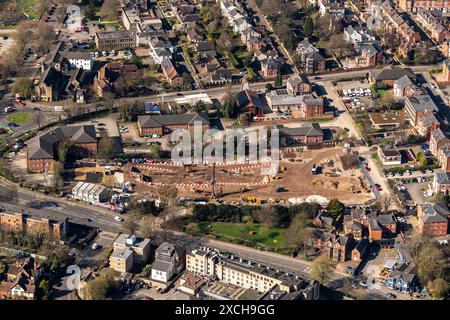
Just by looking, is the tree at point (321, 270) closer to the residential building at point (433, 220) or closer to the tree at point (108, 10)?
the residential building at point (433, 220)

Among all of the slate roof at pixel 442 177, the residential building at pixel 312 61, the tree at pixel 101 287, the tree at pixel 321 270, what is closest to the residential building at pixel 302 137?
the slate roof at pixel 442 177

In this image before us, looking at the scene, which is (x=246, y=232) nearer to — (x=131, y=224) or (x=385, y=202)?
(x=131, y=224)

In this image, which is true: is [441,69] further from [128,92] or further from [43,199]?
[43,199]

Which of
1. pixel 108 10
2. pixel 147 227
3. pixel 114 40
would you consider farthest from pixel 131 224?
pixel 108 10

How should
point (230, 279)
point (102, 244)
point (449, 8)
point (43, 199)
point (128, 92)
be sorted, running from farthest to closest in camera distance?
point (449, 8) → point (128, 92) → point (43, 199) → point (102, 244) → point (230, 279)

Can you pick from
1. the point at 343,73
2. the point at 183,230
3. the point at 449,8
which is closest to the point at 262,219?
the point at 183,230

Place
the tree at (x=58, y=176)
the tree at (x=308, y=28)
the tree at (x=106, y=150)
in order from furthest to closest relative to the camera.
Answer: the tree at (x=308, y=28)
the tree at (x=106, y=150)
the tree at (x=58, y=176)
